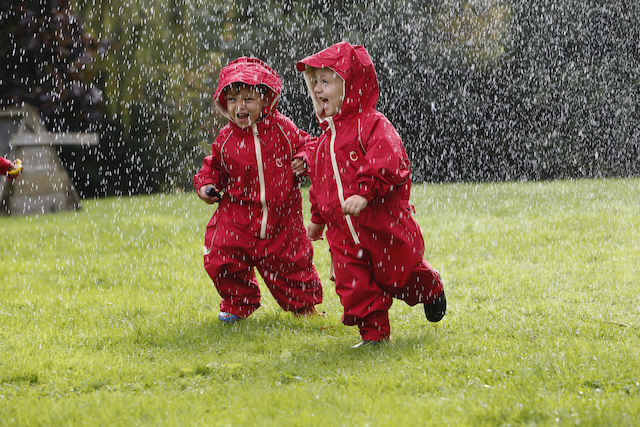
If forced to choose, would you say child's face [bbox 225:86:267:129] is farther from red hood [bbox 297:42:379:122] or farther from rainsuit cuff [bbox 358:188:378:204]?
rainsuit cuff [bbox 358:188:378:204]

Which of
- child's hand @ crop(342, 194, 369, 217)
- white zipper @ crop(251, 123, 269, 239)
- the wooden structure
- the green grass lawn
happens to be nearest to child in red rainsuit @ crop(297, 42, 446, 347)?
child's hand @ crop(342, 194, 369, 217)

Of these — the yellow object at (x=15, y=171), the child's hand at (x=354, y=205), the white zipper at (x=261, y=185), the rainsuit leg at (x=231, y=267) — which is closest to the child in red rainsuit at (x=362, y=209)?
the child's hand at (x=354, y=205)

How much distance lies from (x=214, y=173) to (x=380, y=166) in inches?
53.2

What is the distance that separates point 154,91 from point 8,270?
6.11 meters

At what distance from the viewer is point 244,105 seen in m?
4.37

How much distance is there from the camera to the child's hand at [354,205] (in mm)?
3500

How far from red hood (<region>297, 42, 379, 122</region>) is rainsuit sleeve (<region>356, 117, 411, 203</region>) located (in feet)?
0.73

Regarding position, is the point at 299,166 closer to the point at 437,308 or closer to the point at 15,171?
the point at 437,308

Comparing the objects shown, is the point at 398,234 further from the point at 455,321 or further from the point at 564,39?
the point at 564,39

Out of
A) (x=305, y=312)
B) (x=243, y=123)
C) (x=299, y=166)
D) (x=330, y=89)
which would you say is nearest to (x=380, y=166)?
(x=330, y=89)

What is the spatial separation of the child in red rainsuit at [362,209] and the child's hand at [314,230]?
158 mm

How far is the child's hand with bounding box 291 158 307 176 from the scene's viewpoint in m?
4.35

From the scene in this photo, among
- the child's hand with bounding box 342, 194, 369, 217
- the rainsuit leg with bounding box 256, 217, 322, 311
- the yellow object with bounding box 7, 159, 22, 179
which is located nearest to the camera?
the child's hand with bounding box 342, 194, 369, 217

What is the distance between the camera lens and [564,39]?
19328 millimetres
